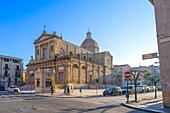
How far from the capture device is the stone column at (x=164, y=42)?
12.3 m

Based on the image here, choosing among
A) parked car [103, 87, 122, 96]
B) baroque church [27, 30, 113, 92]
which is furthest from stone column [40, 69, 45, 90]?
parked car [103, 87, 122, 96]

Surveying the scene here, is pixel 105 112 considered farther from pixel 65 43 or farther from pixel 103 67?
pixel 103 67

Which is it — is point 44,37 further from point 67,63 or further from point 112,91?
point 112,91

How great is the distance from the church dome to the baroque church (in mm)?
2218

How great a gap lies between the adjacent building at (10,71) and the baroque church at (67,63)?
1052cm

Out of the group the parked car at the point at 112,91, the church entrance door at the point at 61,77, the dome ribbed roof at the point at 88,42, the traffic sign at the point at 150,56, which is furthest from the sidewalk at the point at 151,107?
the dome ribbed roof at the point at 88,42

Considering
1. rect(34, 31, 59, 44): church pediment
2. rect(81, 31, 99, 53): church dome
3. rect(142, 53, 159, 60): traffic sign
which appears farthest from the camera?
rect(81, 31, 99, 53): church dome

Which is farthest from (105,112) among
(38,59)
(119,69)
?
(119,69)

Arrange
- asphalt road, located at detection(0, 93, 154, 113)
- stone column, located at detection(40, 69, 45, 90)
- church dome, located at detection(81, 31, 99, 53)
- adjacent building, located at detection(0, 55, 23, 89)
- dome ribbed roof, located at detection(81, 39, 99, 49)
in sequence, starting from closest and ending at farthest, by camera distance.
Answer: asphalt road, located at detection(0, 93, 154, 113) → stone column, located at detection(40, 69, 45, 90) → adjacent building, located at detection(0, 55, 23, 89) → church dome, located at detection(81, 31, 99, 53) → dome ribbed roof, located at detection(81, 39, 99, 49)

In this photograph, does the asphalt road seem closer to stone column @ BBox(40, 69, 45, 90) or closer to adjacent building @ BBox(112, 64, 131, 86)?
stone column @ BBox(40, 69, 45, 90)

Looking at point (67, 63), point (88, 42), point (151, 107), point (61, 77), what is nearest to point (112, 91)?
point (151, 107)

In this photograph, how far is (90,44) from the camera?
72.4 m

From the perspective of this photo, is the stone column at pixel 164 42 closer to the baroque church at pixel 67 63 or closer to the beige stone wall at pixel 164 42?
the beige stone wall at pixel 164 42

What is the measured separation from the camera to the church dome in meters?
71.9
